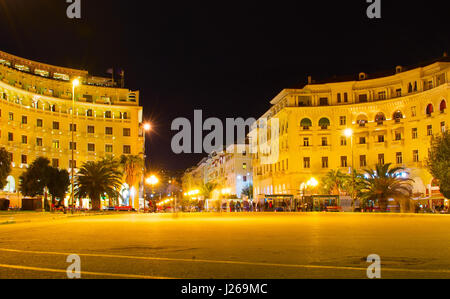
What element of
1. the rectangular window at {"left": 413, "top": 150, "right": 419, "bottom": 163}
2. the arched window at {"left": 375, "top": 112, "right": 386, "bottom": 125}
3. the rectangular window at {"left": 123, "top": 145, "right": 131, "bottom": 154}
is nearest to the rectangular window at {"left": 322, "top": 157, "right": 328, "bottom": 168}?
the arched window at {"left": 375, "top": 112, "right": 386, "bottom": 125}

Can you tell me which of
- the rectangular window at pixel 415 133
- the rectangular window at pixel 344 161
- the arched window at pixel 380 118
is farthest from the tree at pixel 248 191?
the rectangular window at pixel 415 133

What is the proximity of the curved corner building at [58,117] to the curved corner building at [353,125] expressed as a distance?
26102 millimetres

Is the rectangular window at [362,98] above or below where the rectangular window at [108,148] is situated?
above

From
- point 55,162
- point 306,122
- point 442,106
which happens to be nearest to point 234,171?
point 306,122

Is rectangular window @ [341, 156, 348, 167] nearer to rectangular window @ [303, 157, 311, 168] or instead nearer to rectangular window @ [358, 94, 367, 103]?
rectangular window @ [303, 157, 311, 168]

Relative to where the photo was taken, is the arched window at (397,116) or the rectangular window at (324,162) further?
the rectangular window at (324,162)

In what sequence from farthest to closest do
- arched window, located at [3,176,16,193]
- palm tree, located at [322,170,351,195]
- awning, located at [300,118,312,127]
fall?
1. awning, located at [300,118,312,127]
2. palm tree, located at [322,170,351,195]
3. arched window, located at [3,176,16,193]

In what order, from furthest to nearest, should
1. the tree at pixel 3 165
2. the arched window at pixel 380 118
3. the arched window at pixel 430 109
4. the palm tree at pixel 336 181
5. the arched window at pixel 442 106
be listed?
the arched window at pixel 380 118
the palm tree at pixel 336 181
the arched window at pixel 430 109
the arched window at pixel 442 106
the tree at pixel 3 165

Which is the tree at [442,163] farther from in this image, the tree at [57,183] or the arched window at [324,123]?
the tree at [57,183]

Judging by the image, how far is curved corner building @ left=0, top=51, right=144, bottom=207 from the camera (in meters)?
64.9

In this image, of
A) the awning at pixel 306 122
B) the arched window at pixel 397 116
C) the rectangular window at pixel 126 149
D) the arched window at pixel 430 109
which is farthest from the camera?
the rectangular window at pixel 126 149

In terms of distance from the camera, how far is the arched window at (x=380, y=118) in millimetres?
71950
